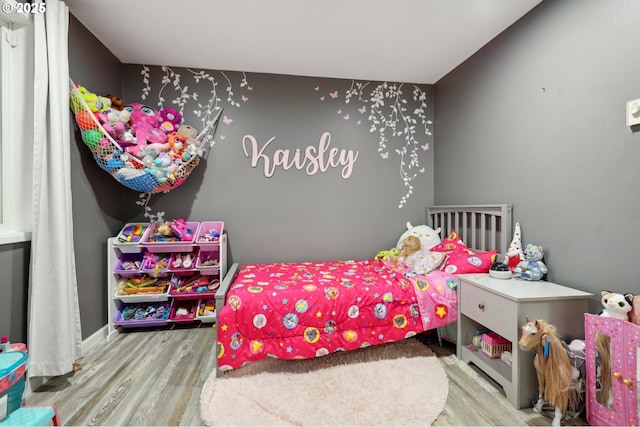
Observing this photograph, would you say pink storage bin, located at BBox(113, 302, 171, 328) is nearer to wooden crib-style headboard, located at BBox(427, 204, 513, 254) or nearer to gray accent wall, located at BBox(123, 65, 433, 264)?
gray accent wall, located at BBox(123, 65, 433, 264)

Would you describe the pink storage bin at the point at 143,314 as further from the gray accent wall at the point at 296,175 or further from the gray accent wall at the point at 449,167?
the gray accent wall at the point at 296,175

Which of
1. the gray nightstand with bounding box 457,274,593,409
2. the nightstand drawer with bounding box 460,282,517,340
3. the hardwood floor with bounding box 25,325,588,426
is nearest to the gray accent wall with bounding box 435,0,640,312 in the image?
the gray nightstand with bounding box 457,274,593,409

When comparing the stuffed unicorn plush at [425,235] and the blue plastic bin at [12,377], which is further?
the stuffed unicorn plush at [425,235]

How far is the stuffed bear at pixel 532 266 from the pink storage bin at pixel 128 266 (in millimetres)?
2995

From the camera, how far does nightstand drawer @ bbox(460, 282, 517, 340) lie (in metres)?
1.53

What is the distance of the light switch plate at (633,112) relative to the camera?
4.55 feet

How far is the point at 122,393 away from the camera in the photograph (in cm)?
163

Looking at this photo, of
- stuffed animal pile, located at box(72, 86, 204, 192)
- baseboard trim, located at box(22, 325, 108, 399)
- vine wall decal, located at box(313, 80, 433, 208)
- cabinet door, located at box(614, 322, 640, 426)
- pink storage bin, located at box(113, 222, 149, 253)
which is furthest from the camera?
vine wall decal, located at box(313, 80, 433, 208)

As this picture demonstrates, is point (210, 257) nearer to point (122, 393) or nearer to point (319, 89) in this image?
point (122, 393)

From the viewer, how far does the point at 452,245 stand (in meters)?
2.47

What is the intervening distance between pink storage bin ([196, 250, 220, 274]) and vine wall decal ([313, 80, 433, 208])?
1987mm

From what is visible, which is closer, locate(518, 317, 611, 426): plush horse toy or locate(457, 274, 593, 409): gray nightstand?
locate(518, 317, 611, 426): plush horse toy

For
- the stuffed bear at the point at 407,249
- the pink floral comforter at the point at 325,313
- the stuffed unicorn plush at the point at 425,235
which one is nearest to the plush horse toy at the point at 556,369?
the pink floral comforter at the point at 325,313

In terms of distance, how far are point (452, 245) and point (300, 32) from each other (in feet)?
Answer: 7.26
